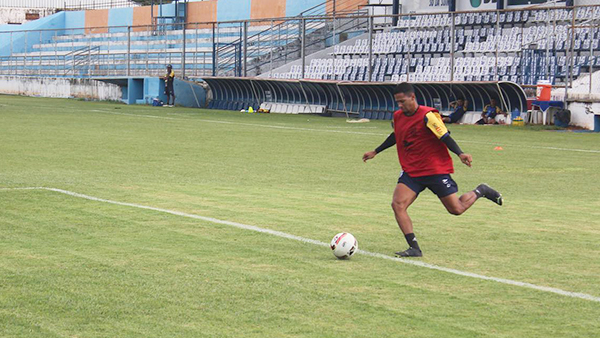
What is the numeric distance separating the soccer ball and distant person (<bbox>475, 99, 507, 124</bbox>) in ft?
76.3

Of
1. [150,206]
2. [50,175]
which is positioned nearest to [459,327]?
[150,206]

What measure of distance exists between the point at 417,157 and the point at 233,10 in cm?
5045

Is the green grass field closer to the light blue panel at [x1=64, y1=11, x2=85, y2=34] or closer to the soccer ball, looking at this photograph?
the soccer ball

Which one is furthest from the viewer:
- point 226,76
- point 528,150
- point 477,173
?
point 226,76

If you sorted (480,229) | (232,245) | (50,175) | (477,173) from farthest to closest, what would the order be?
(477,173), (50,175), (480,229), (232,245)

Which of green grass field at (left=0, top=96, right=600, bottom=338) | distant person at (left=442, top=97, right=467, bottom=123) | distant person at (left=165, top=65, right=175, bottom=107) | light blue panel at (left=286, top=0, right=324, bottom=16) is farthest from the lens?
light blue panel at (left=286, top=0, right=324, bottom=16)

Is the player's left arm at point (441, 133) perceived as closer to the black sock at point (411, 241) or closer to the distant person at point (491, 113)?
the black sock at point (411, 241)

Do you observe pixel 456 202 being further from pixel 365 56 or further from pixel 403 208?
pixel 365 56

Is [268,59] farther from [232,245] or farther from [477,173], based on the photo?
[232,245]

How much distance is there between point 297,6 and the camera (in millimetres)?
51594

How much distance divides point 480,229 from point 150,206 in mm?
3743

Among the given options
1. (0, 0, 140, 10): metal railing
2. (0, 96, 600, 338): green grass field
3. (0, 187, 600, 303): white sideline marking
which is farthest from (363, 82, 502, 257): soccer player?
(0, 0, 140, 10): metal railing

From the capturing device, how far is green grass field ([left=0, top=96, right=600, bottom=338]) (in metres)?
5.73

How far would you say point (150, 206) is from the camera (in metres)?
10.8
